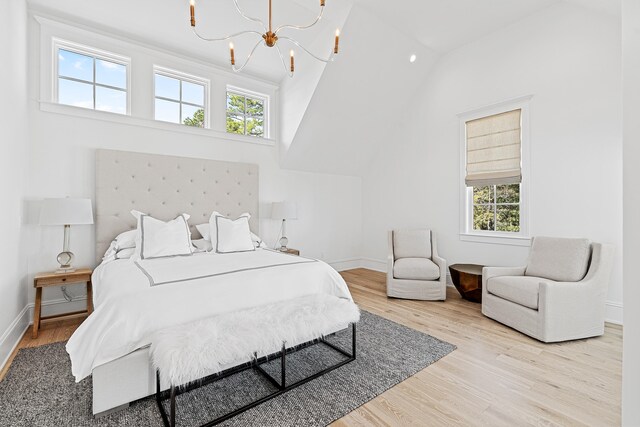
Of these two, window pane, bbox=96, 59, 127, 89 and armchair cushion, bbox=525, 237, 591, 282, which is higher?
window pane, bbox=96, 59, 127, 89

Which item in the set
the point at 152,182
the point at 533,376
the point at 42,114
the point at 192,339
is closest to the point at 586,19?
the point at 533,376

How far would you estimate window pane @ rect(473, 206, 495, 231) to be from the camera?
3.91 m

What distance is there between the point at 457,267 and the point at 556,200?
1.30 meters

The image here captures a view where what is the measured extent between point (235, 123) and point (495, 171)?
11.8 ft

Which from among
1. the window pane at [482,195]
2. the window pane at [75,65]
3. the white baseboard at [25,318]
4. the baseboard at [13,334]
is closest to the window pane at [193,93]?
the window pane at [75,65]

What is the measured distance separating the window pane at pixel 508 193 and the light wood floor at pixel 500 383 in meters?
1.59

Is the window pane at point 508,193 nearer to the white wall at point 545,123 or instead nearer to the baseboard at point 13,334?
the white wall at point 545,123

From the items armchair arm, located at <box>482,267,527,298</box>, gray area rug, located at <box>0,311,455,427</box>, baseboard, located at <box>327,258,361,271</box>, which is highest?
armchair arm, located at <box>482,267,527,298</box>

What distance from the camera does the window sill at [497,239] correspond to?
3525 mm

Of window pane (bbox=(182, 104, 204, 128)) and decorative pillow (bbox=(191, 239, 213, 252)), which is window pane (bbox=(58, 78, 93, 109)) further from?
decorative pillow (bbox=(191, 239, 213, 252))

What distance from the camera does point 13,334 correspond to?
2.41m

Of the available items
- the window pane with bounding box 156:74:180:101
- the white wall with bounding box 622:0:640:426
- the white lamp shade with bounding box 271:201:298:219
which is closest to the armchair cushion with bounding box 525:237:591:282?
the white wall with bounding box 622:0:640:426

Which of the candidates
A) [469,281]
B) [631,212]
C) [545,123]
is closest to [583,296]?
[469,281]

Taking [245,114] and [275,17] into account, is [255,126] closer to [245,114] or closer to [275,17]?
[245,114]
